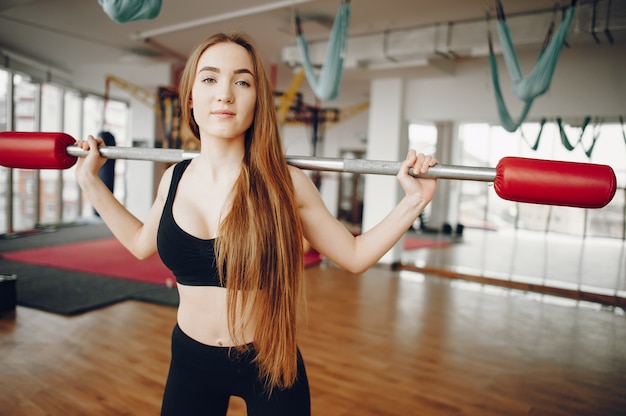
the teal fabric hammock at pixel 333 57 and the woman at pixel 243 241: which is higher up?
the teal fabric hammock at pixel 333 57

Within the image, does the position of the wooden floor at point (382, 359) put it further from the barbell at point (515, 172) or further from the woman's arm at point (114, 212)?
the barbell at point (515, 172)

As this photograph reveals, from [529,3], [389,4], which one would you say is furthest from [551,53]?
[389,4]

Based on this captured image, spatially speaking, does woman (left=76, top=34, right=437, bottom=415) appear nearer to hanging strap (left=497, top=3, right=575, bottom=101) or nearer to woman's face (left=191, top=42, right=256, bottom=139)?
woman's face (left=191, top=42, right=256, bottom=139)

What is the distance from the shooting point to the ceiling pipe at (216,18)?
4.55m

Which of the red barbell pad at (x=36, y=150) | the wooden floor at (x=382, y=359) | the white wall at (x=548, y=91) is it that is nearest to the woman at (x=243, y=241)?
the red barbell pad at (x=36, y=150)

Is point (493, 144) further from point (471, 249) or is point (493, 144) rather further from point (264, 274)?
point (264, 274)

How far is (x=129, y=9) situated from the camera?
2785 millimetres

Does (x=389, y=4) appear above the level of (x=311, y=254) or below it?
above

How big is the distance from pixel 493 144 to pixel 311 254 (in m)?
5.07

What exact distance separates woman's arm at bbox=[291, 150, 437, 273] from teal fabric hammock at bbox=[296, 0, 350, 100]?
120 inches

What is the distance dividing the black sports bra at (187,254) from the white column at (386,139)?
219 inches

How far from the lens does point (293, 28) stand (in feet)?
17.5

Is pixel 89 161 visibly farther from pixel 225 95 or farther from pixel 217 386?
pixel 217 386

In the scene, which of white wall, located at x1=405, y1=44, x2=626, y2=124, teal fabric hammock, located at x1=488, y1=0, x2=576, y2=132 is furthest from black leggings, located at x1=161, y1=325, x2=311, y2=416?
white wall, located at x1=405, y1=44, x2=626, y2=124
